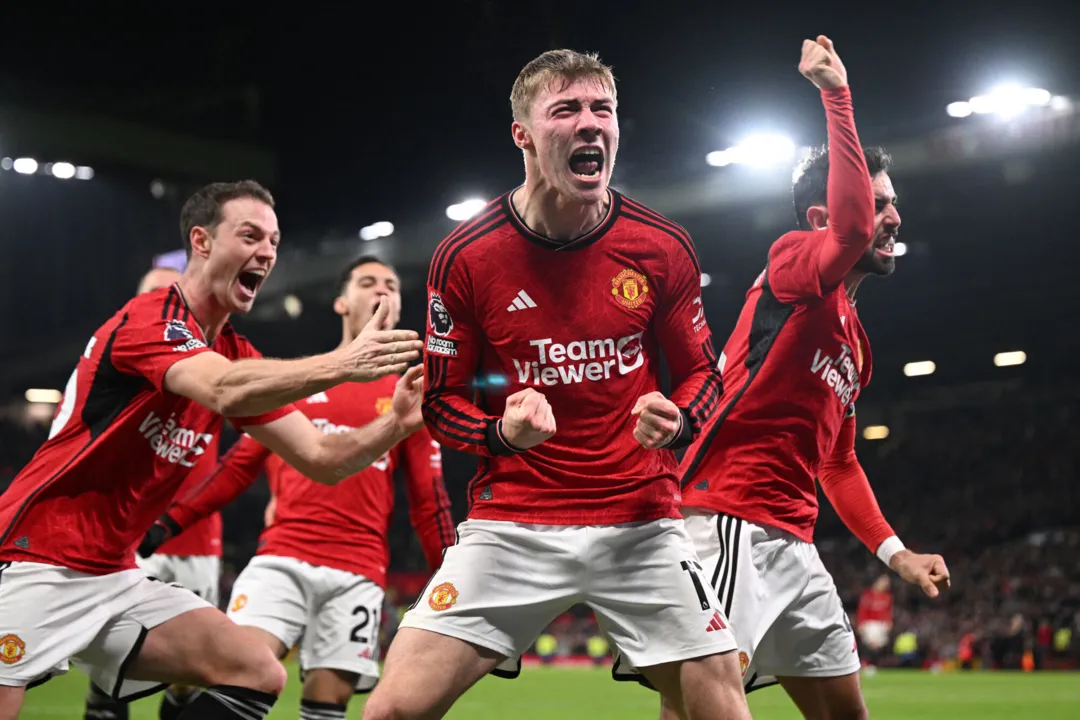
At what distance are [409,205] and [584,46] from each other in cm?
1101

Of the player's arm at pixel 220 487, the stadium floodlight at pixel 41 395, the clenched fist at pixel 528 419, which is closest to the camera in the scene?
the clenched fist at pixel 528 419

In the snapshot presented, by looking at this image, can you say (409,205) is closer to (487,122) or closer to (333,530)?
(487,122)

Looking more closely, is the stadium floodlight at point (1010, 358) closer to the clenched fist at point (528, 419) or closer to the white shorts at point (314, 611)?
the white shorts at point (314, 611)

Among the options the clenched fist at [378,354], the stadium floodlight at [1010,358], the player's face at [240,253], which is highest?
the stadium floodlight at [1010,358]

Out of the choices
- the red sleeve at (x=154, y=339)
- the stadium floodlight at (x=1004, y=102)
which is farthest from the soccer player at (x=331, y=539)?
the stadium floodlight at (x=1004, y=102)

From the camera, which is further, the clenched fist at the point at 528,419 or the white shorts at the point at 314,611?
the white shorts at the point at 314,611

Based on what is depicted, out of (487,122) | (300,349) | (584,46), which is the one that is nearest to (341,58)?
(487,122)

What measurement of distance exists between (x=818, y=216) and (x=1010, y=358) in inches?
1145

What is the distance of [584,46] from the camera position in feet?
33.2

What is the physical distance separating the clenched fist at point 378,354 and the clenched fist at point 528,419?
0.49 metres

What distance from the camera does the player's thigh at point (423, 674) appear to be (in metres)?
3.24

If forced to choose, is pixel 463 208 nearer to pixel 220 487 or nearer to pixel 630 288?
pixel 220 487

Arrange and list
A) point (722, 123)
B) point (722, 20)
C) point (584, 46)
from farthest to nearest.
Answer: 1. point (722, 123)
2. point (722, 20)
3. point (584, 46)

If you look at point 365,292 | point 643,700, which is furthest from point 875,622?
point 365,292
